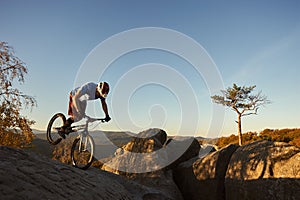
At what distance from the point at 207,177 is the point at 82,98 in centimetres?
563

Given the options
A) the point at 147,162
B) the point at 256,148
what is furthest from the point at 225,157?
the point at 147,162

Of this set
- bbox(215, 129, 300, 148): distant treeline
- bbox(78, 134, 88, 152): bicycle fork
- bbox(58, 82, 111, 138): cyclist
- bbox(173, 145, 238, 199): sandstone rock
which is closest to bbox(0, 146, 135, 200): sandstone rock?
bbox(78, 134, 88, 152): bicycle fork

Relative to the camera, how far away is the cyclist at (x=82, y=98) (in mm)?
6766

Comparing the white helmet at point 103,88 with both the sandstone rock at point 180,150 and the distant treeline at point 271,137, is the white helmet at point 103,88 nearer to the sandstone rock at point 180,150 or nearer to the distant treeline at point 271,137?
the sandstone rock at point 180,150

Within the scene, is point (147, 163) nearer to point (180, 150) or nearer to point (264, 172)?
point (180, 150)

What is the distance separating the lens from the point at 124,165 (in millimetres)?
10867

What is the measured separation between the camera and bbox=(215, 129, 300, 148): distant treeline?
26.6 m

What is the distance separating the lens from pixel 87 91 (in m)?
6.95

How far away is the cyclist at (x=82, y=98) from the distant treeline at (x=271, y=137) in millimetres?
22898

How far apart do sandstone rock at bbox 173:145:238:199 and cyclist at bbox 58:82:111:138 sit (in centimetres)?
461

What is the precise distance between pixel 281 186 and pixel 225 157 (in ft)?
8.35

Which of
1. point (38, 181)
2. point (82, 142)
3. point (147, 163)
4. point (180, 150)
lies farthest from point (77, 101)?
point (180, 150)

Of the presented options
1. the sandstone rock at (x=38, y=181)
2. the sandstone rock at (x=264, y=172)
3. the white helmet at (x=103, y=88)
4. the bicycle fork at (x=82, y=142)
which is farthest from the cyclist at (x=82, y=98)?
the sandstone rock at (x=264, y=172)

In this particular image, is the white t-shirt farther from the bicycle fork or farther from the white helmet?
the bicycle fork
